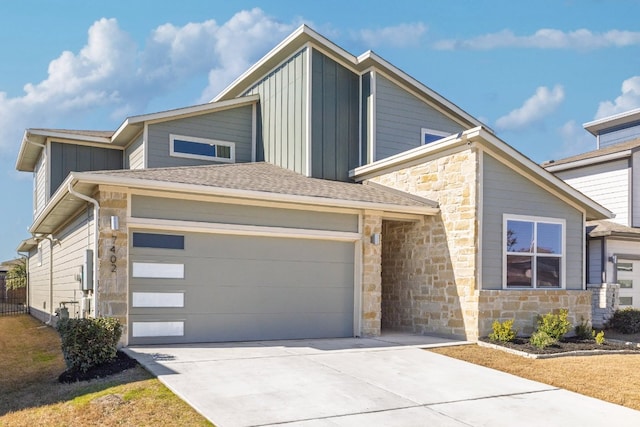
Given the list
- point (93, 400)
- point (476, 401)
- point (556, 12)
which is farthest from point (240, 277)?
point (556, 12)

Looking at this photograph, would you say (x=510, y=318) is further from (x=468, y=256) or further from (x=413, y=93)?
(x=413, y=93)

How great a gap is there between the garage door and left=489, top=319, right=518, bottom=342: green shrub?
2.94 m

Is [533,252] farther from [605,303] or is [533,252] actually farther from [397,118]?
[397,118]

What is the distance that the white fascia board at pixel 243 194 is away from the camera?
8797 mm

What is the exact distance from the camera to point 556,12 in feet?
56.0

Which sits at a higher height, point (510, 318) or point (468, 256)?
point (468, 256)

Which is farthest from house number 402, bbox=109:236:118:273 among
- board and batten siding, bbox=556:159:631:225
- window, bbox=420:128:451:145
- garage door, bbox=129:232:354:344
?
board and batten siding, bbox=556:159:631:225

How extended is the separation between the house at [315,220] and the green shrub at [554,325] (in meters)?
0.36

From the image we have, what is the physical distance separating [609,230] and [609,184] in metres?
3.44

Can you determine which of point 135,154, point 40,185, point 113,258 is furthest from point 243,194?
point 40,185

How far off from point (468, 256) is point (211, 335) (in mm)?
5453

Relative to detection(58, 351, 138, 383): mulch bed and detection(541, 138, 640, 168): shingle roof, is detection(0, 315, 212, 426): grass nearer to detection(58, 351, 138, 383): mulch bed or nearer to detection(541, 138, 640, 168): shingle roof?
detection(58, 351, 138, 383): mulch bed

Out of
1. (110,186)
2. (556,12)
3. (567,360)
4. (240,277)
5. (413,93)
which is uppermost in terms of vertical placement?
(556,12)

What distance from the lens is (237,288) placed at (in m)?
10.2
